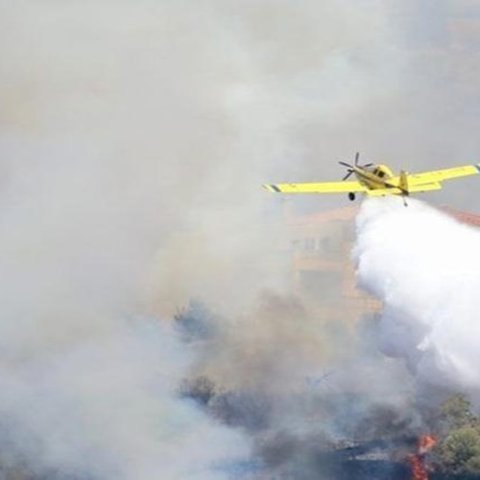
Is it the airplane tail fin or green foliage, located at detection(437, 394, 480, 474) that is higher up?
the airplane tail fin

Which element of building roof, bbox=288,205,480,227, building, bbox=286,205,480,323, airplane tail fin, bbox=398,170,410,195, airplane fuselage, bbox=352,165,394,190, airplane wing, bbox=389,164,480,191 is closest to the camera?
airplane tail fin, bbox=398,170,410,195

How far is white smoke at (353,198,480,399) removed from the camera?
42.8 metres

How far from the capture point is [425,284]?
4491cm

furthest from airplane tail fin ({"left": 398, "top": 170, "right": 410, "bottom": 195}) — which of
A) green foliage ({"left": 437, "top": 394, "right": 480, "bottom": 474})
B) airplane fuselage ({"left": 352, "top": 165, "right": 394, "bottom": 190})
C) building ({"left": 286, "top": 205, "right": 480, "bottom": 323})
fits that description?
building ({"left": 286, "top": 205, "right": 480, "bottom": 323})

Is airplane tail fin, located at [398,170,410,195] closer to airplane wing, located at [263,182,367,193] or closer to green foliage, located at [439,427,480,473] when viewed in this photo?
airplane wing, located at [263,182,367,193]

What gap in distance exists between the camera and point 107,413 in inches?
1794

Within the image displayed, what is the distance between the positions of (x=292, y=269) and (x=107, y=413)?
2734 centimetres

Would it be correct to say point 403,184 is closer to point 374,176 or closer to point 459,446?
point 374,176

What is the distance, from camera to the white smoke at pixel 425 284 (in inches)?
1687

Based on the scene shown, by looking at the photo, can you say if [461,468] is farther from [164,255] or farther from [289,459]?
[164,255]

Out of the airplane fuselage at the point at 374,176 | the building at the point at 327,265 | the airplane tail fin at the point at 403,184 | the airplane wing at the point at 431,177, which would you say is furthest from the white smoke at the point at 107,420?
the building at the point at 327,265

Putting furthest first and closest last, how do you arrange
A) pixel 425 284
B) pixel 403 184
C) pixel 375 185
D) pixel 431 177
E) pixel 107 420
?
pixel 431 177
pixel 375 185
pixel 403 184
pixel 107 420
pixel 425 284

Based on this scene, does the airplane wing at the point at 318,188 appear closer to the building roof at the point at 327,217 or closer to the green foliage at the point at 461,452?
the green foliage at the point at 461,452

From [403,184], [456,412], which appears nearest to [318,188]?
[403,184]
